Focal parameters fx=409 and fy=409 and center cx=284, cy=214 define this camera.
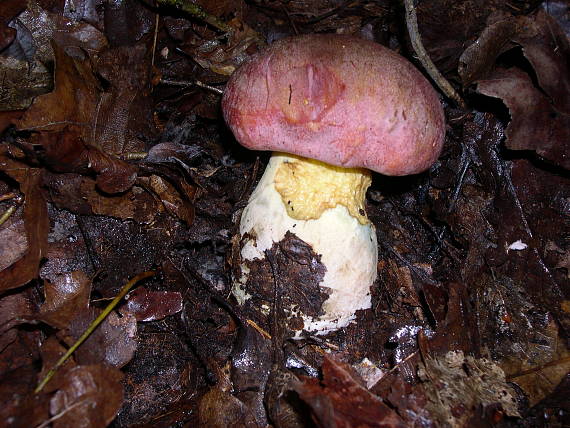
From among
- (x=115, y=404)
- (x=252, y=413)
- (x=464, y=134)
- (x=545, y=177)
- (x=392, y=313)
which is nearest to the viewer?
(x=115, y=404)

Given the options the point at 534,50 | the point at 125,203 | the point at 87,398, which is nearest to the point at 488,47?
the point at 534,50

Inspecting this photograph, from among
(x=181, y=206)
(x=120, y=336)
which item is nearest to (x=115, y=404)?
(x=120, y=336)

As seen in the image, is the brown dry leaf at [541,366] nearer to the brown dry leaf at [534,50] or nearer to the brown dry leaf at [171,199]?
the brown dry leaf at [534,50]

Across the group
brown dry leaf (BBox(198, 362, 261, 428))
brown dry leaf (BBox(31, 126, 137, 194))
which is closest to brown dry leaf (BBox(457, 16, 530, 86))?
Answer: brown dry leaf (BBox(31, 126, 137, 194))

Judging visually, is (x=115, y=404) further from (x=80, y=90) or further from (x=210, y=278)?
(x=80, y=90)

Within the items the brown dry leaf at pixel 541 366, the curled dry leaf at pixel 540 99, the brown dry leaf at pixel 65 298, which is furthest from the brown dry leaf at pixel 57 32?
the brown dry leaf at pixel 541 366

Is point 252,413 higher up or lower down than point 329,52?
lower down

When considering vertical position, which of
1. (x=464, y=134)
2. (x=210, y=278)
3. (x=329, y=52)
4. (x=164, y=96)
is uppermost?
(x=329, y=52)
